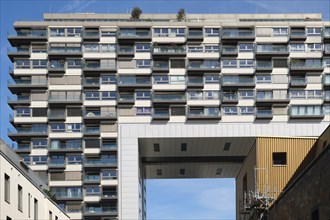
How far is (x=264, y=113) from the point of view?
88.1 meters

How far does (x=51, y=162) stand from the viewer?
88500 millimetres

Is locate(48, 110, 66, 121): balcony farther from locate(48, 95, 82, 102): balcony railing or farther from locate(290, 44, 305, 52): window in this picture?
locate(290, 44, 305, 52): window

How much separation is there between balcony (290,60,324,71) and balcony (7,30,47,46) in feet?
106

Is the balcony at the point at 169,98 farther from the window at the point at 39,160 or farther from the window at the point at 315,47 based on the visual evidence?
the window at the point at 315,47

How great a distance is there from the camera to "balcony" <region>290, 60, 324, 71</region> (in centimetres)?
8938

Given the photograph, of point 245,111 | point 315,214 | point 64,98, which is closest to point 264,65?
point 245,111

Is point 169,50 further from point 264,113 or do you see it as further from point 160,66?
point 264,113

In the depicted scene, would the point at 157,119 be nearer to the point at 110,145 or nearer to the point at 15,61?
the point at 110,145

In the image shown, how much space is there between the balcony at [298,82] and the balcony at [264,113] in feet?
14.8

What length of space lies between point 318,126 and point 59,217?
141 ft

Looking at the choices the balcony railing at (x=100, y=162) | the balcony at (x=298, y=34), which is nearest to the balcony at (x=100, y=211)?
the balcony railing at (x=100, y=162)

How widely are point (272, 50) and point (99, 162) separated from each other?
1041 inches

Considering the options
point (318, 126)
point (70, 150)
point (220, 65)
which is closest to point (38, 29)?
point (70, 150)

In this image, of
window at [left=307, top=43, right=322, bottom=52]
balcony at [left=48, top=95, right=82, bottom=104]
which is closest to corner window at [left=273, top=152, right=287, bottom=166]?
window at [left=307, top=43, right=322, bottom=52]
